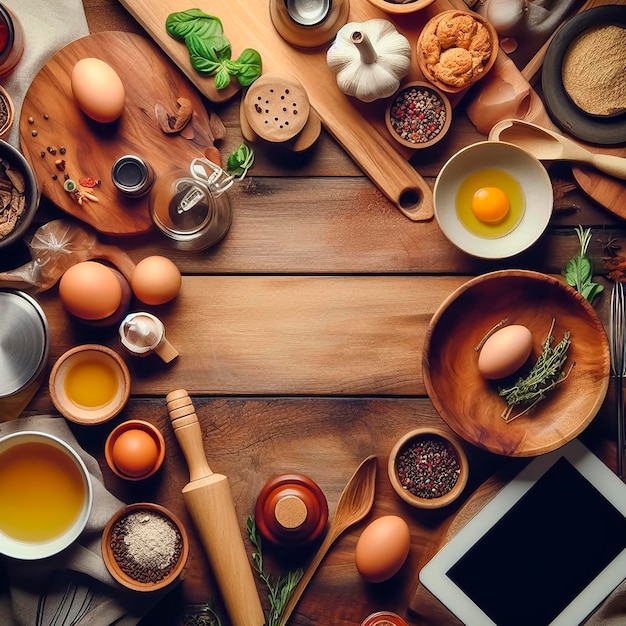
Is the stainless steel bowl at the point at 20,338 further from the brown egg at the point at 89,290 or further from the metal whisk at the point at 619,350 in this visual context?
the metal whisk at the point at 619,350

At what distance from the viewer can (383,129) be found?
4.48ft

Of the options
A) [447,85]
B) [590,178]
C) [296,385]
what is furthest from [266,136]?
[590,178]

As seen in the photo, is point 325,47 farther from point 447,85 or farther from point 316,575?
point 316,575

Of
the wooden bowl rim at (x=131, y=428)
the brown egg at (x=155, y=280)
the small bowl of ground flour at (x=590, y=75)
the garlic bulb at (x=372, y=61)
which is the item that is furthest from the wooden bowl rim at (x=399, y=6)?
the wooden bowl rim at (x=131, y=428)

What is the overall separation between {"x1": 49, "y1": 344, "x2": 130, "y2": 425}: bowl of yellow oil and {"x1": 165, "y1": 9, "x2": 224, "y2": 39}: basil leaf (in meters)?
0.56

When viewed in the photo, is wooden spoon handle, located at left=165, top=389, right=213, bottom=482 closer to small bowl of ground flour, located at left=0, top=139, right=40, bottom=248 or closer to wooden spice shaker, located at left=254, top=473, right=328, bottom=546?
wooden spice shaker, located at left=254, top=473, right=328, bottom=546

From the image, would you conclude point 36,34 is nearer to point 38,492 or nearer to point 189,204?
point 189,204

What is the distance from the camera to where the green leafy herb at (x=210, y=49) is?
4.35 feet

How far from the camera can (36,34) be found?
136 cm

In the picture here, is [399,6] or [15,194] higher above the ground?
[399,6]

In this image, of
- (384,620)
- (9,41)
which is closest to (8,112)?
(9,41)

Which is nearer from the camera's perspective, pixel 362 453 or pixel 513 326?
pixel 513 326

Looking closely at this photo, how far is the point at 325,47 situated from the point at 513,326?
59 centimetres

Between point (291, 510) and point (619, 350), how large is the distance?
63cm
